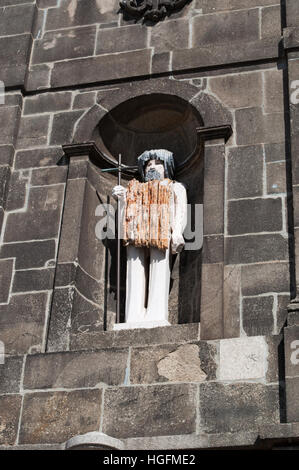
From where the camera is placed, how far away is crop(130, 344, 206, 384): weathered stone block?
954 cm

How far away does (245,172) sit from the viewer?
36.1 feet

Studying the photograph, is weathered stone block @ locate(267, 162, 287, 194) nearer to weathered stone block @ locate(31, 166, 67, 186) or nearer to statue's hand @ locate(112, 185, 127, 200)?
statue's hand @ locate(112, 185, 127, 200)

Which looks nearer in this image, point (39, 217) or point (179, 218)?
point (179, 218)

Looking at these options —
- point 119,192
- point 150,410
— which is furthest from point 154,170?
point 150,410

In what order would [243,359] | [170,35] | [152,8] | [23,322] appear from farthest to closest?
[152,8] → [170,35] → [23,322] → [243,359]

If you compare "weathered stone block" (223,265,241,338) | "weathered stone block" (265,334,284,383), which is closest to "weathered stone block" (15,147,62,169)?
"weathered stone block" (223,265,241,338)

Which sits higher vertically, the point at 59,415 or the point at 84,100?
the point at 84,100

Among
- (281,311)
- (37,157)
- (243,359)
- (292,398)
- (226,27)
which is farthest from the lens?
(226,27)

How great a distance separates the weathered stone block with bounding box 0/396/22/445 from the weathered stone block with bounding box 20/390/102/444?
0.07 m

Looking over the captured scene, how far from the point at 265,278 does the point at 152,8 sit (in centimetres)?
395

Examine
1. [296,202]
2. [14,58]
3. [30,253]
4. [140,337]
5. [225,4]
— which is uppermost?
[225,4]

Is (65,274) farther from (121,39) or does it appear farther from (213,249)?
(121,39)

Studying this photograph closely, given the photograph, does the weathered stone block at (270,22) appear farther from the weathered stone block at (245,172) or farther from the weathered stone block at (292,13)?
the weathered stone block at (245,172)

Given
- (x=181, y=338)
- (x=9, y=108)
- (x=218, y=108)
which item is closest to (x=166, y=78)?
(x=218, y=108)
